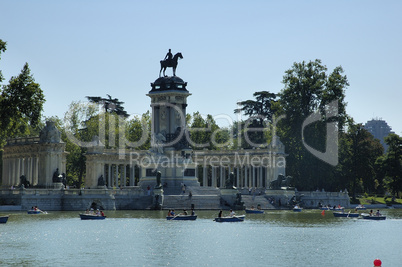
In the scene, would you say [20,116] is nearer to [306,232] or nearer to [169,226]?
[169,226]

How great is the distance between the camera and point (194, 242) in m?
50.0

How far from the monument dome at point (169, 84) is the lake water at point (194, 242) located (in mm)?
32502

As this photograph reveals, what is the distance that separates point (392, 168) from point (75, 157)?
4890 centimetres

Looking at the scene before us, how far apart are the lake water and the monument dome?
32.5 m

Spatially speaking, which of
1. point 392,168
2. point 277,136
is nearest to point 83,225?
point 277,136

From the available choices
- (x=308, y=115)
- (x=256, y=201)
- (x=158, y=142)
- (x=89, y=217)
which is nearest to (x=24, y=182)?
(x=158, y=142)

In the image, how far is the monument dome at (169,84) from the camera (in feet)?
329

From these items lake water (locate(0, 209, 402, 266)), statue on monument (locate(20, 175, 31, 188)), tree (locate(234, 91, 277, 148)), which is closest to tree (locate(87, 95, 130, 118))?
tree (locate(234, 91, 277, 148))

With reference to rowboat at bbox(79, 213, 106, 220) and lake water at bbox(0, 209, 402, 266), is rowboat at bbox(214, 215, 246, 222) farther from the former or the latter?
rowboat at bbox(79, 213, 106, 220)

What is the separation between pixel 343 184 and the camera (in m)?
117

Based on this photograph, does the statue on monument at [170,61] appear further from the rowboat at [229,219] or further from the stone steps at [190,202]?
the rowboat at [229,219]

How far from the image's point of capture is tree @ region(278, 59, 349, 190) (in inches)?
4161

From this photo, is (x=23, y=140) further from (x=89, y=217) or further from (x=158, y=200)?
(x=89, y=217)

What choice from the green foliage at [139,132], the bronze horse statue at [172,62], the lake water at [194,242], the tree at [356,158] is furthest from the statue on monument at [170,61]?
the lake water at [194,242]
